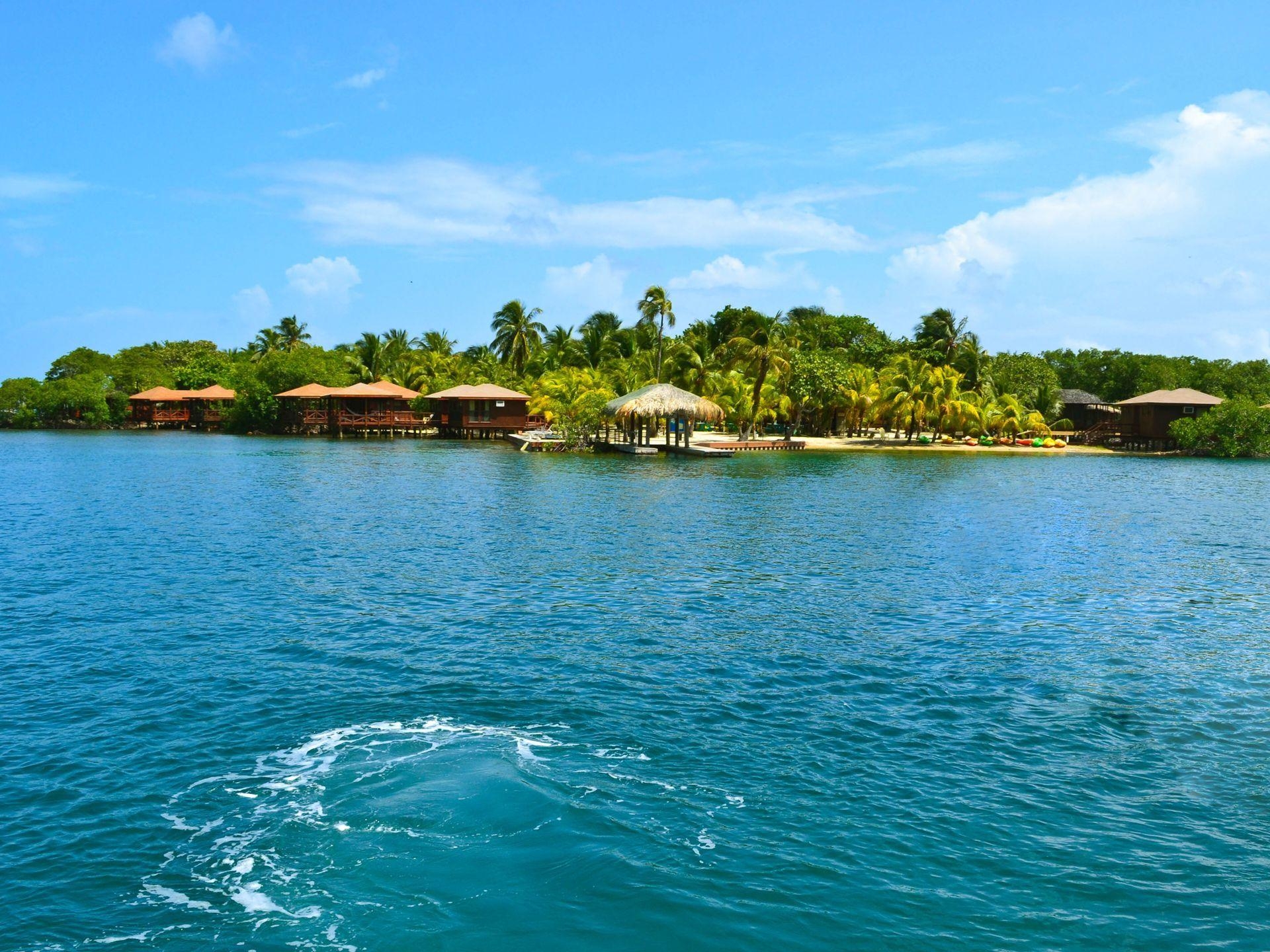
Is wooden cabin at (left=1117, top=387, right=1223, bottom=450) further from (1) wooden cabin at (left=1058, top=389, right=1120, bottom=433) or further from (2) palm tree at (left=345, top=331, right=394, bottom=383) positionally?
(2) palm tree at (left=345, top=331, right=394, bottom=383)

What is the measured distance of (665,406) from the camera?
50750mm

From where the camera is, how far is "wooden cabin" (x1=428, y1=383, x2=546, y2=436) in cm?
7244

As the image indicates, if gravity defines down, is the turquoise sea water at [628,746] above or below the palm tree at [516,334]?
below

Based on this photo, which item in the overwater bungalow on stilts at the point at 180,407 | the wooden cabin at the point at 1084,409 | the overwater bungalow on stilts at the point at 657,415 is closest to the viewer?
the overwater bungalow on stilts at the point at 657,415

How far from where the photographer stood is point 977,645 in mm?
15016

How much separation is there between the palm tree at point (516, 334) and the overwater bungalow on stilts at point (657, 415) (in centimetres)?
2699

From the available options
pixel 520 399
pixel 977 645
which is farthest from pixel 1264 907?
A: pixel 520 399

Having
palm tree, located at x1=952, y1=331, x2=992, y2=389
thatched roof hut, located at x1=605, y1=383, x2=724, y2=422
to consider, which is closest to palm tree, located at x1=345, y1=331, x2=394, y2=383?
thatched roof hut, located at x1=605, y1=383, x2=724, y2=422

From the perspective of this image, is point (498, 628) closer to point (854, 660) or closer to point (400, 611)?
point (400, 611)

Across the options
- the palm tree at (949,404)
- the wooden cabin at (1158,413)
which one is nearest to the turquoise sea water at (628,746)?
the palm tree at (949,404)

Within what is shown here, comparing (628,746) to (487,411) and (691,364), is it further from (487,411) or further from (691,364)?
(487,411)

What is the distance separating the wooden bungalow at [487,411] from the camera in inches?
2852

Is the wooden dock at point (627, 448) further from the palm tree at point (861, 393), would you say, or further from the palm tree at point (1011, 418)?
the palm tree at point (1011, 418)

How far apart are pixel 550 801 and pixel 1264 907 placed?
6.22m
